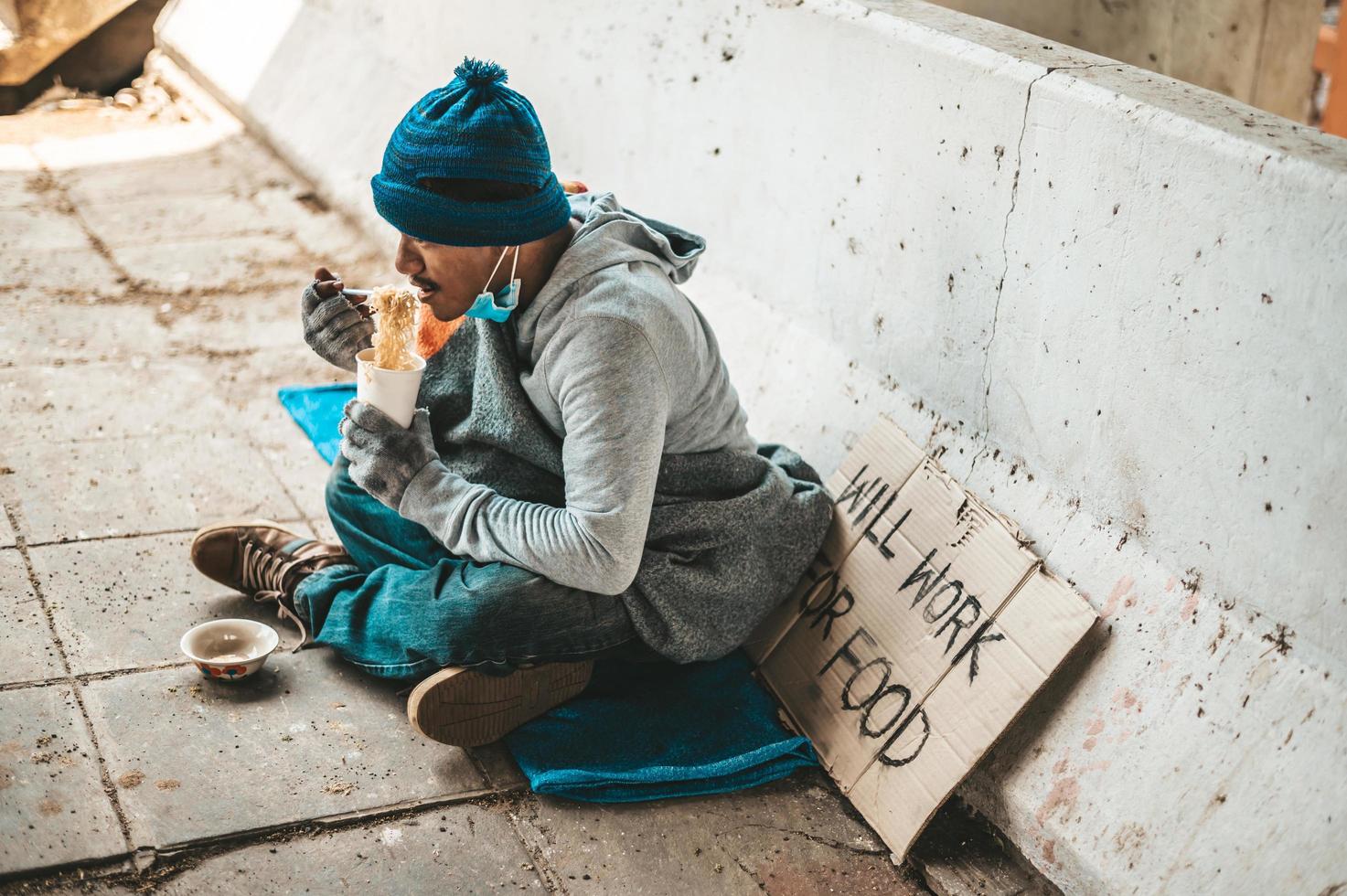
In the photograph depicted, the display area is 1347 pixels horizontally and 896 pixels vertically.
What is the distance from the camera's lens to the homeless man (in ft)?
8.57

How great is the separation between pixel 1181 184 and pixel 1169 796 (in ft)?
3.59

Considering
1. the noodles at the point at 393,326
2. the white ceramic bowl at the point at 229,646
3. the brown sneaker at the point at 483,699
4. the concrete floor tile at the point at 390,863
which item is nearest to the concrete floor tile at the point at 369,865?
the concrete floor tile at the point at 390,863

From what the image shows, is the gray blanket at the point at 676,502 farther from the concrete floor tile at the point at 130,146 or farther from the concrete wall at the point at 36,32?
the concrete wall at the point at 36,32

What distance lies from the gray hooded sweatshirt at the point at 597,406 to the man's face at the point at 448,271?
121mm

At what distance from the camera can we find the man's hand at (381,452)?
274cm

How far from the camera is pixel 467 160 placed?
8.28 ft

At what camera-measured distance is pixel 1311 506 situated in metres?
2.26

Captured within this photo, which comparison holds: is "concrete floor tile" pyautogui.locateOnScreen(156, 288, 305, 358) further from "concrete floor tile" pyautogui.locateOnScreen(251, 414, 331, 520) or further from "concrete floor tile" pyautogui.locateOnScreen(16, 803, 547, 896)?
"concrete floor tile" pyautogui.locateOnScreen(16, 803, 547, 896)

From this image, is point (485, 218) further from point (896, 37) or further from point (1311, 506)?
point (1311, 506)

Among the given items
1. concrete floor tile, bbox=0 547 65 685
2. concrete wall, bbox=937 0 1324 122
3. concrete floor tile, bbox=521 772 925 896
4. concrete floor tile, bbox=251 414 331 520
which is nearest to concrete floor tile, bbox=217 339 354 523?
concrete floor tile, bbox=251 414 331 520

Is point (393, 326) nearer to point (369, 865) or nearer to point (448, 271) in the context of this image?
point (448, 271)

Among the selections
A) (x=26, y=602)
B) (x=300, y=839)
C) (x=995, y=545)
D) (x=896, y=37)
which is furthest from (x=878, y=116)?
(x=26, y=602)

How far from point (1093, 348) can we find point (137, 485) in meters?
2.48

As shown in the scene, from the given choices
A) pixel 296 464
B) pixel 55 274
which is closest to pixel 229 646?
pixel 296 464
